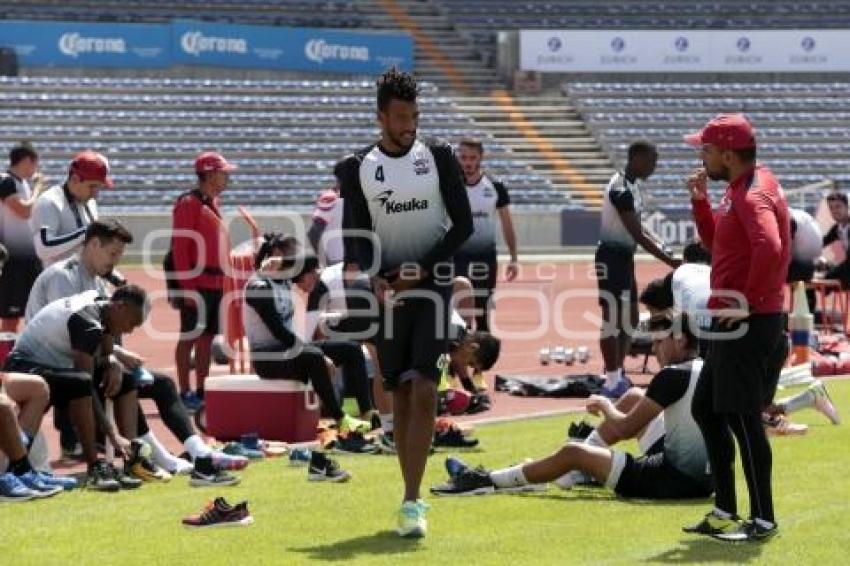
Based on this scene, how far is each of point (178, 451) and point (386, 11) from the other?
114 ft

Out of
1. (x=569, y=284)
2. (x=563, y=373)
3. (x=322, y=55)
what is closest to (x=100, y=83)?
(x=322, y=55)

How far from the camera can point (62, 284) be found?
10.3 m

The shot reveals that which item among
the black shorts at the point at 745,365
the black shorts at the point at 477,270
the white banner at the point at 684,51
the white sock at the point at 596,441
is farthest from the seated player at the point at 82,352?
the white banner at the point at 684,51

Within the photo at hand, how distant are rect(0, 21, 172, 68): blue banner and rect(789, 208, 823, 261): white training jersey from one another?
23.5m

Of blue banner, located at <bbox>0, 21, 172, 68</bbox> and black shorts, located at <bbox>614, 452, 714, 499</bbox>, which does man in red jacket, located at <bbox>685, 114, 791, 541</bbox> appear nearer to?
black shorts, located at <bbox>614, 452, 714, 499</bbox>

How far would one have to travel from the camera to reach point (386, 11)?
45.0 meters

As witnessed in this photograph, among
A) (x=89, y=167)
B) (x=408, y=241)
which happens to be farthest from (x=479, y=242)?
(x=408, y=241)

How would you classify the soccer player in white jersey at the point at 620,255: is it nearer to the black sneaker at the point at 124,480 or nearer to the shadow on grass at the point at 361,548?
the black sneaker at the point at 124,480

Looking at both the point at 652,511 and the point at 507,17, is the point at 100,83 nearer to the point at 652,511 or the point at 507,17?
the point at 507,17

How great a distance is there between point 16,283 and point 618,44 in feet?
103

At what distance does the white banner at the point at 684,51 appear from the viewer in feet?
144

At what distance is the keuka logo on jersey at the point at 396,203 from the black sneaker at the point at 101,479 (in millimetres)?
2314

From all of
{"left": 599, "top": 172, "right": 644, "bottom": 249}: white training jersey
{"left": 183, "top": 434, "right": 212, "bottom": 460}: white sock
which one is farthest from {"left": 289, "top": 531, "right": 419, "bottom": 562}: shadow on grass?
{"left": 599, "top": 172, "right": 644, "bottom": 249}: white training jersey

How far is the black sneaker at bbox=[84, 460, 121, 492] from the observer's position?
9.33m
